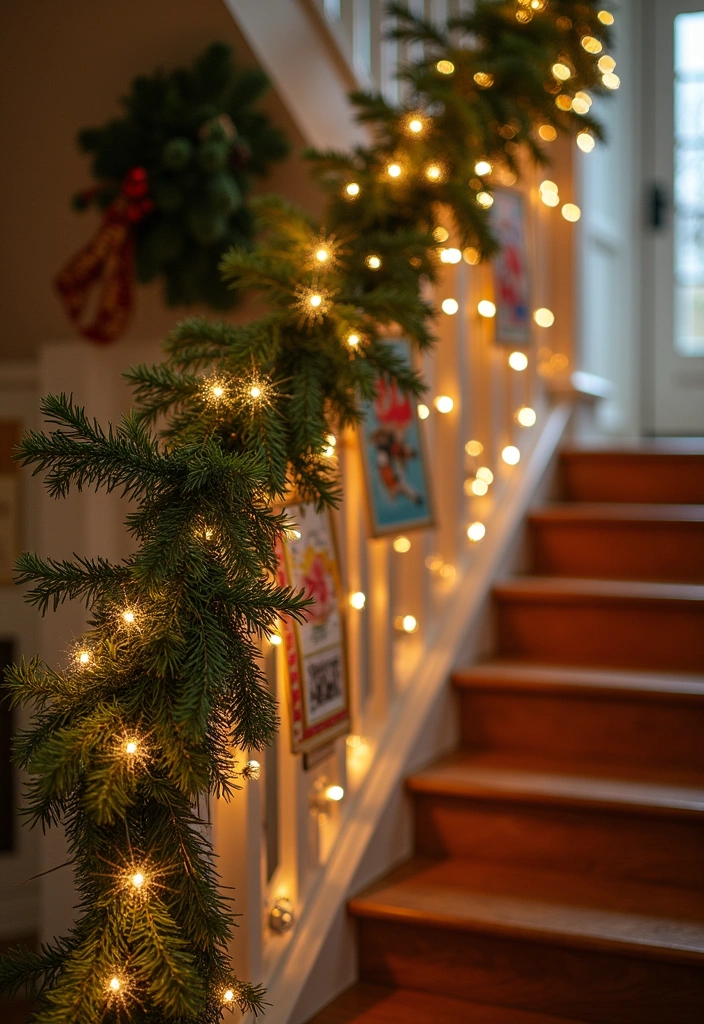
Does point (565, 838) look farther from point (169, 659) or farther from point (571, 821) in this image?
point (169, 659)

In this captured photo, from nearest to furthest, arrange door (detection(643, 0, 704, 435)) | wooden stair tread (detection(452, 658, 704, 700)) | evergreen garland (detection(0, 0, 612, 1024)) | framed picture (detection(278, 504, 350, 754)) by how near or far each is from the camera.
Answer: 1. evergreen garland (detection(0, 0, 612, 1024))
2. framed picture (detection(278, 504, 350, 754))
3. wooden stair tread (detection(452, 658, 704, 700))
4. door (detection(643, 0, 704, 435))

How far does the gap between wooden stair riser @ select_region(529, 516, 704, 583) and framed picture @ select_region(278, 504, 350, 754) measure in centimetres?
106

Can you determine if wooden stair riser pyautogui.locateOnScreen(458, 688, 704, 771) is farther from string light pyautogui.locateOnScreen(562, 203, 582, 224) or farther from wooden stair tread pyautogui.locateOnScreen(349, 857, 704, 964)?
string light pyautogui.locateOnScreen(562, 203, 582, 224)

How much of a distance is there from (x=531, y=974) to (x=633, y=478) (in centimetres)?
143

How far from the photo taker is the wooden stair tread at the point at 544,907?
1521 millimetres

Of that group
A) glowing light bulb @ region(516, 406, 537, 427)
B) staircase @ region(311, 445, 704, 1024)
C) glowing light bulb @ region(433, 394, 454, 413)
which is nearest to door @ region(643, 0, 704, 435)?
glowing light bulb @ region(516, 406, 537, 427)

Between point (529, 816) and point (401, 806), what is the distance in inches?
9.1

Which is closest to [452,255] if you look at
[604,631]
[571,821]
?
[604,631]

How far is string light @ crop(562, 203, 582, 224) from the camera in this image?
2.78 metres

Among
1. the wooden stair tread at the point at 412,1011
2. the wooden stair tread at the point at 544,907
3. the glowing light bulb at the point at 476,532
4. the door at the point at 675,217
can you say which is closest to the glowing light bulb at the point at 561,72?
the glowing light bulb at the point at 476,532

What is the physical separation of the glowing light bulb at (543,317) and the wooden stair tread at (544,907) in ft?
4.88

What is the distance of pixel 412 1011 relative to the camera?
1.59 metres

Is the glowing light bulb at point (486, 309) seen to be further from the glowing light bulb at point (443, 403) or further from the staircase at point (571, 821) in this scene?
the staircase at point (571, 821)

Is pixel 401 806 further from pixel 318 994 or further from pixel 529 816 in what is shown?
pixel 318 994
